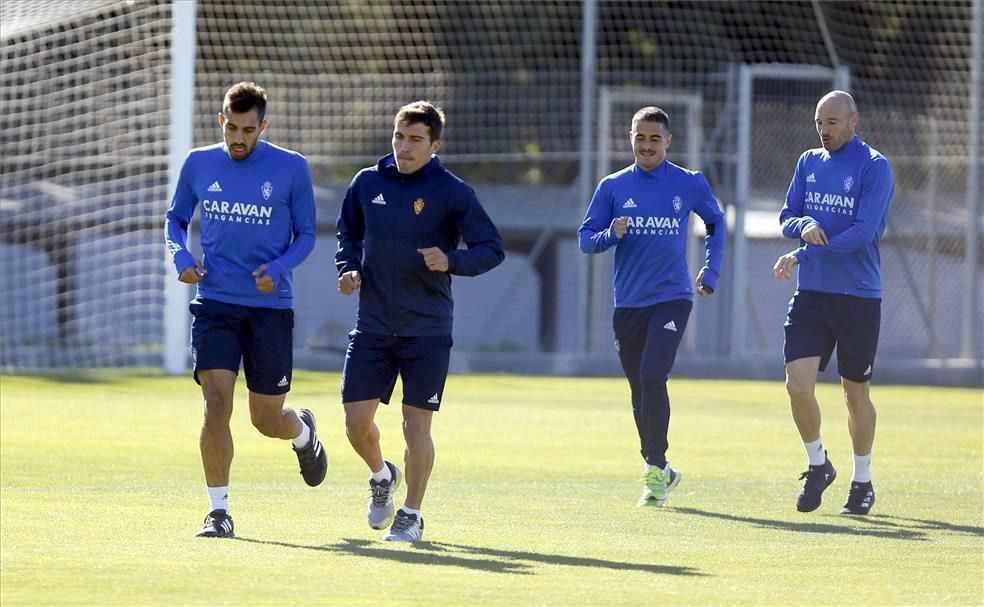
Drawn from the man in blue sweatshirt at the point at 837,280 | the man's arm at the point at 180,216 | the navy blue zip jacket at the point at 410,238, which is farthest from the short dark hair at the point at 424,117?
the man in blue sweatshirt at the point at 837,280

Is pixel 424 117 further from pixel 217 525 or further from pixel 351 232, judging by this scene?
pixel 217 525

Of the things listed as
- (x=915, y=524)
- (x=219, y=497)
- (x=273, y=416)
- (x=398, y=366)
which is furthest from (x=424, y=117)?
(x=915, y=524)

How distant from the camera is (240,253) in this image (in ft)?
29.7

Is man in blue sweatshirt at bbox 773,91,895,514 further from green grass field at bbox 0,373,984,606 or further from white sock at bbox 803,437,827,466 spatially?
green grass field at bbox 0,373,984,606

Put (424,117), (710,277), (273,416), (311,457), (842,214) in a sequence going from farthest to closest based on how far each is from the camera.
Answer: (710,277) → (842,214) → (311,457) → (273,416) → (424,117)

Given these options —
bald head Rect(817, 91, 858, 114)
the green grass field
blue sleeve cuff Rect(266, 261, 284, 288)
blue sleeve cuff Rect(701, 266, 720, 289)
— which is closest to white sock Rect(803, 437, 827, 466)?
the green grass field

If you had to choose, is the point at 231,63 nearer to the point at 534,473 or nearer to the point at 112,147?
the point at 112,147

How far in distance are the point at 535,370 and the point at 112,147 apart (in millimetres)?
6260

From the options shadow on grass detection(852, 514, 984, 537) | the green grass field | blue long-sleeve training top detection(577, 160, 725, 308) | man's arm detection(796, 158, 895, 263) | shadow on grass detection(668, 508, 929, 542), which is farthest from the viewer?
blue long-sleeve training top detection(577, 160, 725, 308)

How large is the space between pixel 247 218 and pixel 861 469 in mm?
3886

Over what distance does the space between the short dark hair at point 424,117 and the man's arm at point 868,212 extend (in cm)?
258

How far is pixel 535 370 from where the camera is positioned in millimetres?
24453

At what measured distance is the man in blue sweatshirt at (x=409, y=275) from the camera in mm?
8867

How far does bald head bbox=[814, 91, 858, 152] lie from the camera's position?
10.4m
